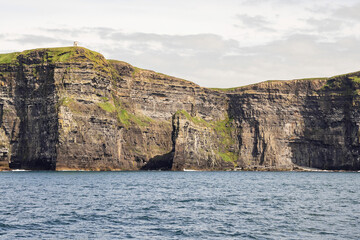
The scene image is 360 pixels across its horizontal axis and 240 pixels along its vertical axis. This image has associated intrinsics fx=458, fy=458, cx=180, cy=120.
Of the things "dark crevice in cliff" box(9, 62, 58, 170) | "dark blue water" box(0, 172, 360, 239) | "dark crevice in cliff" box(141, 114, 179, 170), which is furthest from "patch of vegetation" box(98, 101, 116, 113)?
"dark blue water" box(0, 172, 360, 239)

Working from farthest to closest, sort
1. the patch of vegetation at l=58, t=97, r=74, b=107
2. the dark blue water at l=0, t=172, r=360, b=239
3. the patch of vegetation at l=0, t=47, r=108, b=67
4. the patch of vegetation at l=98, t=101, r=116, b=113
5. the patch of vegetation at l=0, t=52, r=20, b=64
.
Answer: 1. the patch of vegetation at l=0, t=52, r=20, b=64
2. the patch of vegetation at l=98, t=101, r=116, b=113
3. the patch of vegetation at l=0, t=47, r=108, b=67
4. the patch of vegetation at l=58, t=97, r=74, b=107
5. the dark blue water at l=0, t=172, r=360, b=239

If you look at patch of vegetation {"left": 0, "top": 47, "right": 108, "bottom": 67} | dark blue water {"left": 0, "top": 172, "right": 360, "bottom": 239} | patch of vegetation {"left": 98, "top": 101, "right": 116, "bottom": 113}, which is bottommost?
dark blue water {"left": 0, "top": 172, "right": 360, "bottom": 239}

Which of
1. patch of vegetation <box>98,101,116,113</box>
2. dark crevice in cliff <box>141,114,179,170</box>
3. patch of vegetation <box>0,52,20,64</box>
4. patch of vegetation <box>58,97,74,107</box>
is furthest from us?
dark crevice in cliff <box>141,114,179,170</box>

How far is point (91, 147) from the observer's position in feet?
554

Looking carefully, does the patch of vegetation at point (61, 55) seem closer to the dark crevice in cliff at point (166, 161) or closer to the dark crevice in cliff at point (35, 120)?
the dark crevice in cliff at point (35, 120)

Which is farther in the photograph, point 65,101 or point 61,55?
point 61,55

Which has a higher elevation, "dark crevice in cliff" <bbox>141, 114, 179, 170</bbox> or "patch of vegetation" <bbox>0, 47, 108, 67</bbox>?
"patch of vegetation" <bbox>0, 47, 108, 67</bbox>

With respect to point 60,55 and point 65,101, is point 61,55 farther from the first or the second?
point 65,101

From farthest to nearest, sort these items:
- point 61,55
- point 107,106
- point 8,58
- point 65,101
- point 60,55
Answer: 1. point 8,58
2. point 107,106
3. point 60,55
4. point 61,55
5. point 65,101

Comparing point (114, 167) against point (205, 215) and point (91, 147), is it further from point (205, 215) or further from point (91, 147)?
point (205, 215)

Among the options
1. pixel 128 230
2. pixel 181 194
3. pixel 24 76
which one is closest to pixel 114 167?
pixel 24 76

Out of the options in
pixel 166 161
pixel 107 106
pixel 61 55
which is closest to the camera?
pixel 61 55

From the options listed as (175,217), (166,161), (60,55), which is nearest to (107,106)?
(60,55)

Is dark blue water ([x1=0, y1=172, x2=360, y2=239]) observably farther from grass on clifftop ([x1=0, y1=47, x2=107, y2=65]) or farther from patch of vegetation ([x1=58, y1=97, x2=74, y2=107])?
grass on clifftop ([x1=0, y1=47, x2=107, y2=65])
